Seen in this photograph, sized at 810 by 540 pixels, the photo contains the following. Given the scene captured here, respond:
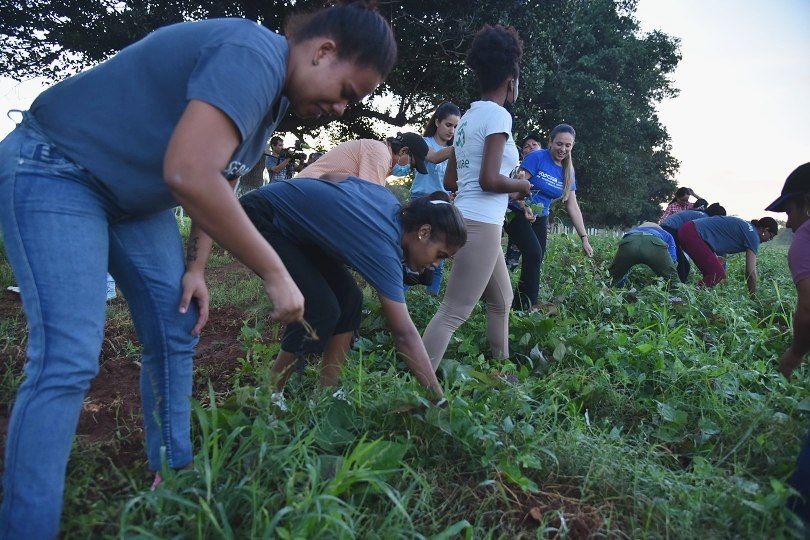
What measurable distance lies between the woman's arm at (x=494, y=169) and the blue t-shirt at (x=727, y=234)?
3.67 metres

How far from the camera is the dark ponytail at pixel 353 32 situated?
4.62ft

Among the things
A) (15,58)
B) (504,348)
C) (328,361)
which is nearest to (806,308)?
(504,348)

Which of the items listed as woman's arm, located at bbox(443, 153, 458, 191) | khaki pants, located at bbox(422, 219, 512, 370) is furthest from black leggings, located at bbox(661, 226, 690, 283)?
khaki pants, located at bbox(422, 219, 512, 370)

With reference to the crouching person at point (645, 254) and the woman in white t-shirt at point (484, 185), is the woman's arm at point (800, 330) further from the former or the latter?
the crouching person at point (645, 254)

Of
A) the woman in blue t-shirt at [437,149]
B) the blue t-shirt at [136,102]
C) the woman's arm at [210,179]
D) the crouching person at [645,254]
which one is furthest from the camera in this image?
the crouching person at [645,254]

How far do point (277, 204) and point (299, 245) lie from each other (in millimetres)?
190

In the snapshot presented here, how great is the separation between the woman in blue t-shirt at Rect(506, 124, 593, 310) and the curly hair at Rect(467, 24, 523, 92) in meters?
1.03

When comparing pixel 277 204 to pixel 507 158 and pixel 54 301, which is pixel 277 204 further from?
pixel 507 158

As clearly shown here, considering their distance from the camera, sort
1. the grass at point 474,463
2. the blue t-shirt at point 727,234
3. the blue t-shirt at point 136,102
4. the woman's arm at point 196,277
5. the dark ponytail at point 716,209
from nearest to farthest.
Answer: the blue t-shirt at point 136,102 < the grass at point 474,463 < the woman's arm at point 196,277 < the blue t-shirt at point 727,234 < the dark ponytail at point 716,209

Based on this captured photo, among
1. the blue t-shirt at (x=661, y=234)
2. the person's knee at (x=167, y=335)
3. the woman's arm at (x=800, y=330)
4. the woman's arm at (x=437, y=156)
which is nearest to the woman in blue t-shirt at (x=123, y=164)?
the person's knee at (x=167, y=335)

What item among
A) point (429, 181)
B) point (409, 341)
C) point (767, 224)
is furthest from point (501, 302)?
point (767, 224)

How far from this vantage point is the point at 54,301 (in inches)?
50.9

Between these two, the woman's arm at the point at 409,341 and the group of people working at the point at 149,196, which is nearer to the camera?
the group of people working at the point at 149,196

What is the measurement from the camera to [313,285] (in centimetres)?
223
